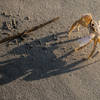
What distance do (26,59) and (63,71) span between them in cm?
70

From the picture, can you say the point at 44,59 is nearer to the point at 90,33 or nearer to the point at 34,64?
the point at 34,64

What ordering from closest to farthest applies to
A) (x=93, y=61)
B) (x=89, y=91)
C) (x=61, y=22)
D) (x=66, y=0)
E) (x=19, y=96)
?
(x=19, y=96) < (x=89, y=91) < (x=93, y=61) < (x=61, y=22) < (x=66, y=0)

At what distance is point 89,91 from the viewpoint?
2.66m

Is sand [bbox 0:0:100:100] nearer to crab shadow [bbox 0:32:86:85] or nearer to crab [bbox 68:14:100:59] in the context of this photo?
crab shadow [bbox 0:32:86:85]

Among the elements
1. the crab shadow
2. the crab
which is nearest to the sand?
the crab shadow

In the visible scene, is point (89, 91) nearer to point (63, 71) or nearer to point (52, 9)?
point (63, 71)

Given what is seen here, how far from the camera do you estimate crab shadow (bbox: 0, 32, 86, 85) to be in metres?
2.66

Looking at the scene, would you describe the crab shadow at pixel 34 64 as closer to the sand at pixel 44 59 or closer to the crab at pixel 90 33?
the sand at pixel 44 59

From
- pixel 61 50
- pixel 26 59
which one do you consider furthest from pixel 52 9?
pixel 26 59

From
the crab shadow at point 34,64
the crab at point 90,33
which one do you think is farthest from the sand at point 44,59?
the crab at point 90,33

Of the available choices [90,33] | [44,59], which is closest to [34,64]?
[44,59]

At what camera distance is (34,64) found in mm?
2777

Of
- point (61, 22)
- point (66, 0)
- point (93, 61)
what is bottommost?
point (93, 61)

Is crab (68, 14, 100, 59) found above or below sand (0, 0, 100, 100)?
above
